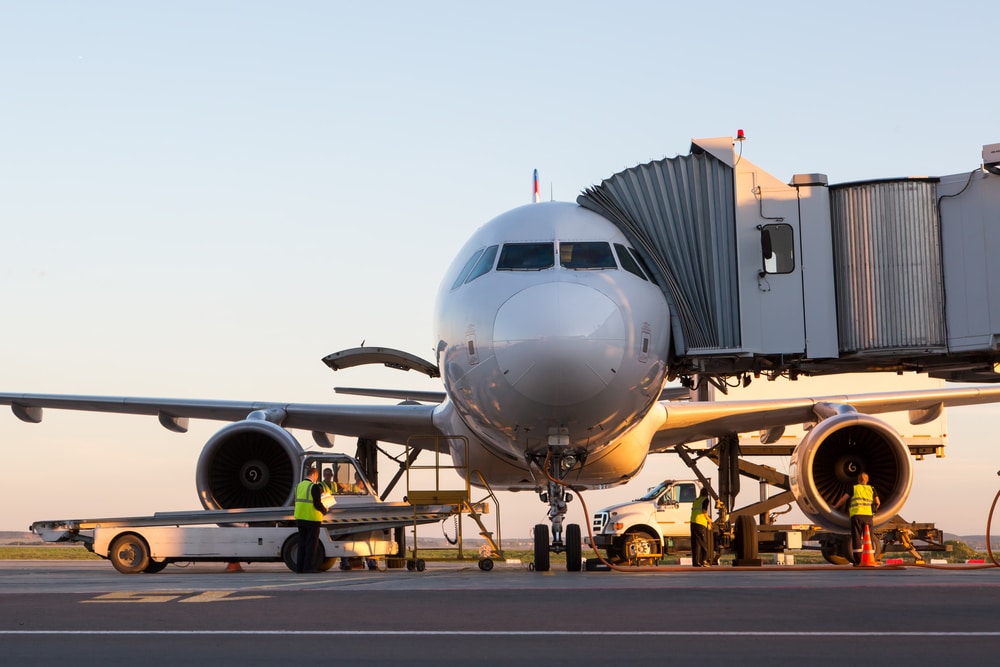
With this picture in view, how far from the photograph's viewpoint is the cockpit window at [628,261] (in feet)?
44.7

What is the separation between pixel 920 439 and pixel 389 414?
1671 cm

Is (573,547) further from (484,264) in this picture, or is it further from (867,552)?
(867,552)

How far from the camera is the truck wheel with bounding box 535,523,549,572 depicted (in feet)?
45.8

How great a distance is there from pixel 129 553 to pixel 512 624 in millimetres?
10165

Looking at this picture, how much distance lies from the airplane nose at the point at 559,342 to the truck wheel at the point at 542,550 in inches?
90.0

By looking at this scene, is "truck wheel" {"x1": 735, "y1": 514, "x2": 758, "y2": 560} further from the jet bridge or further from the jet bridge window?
the jet bridge window

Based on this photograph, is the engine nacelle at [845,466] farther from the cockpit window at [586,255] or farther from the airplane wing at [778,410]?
the cockpit window at [586,255]

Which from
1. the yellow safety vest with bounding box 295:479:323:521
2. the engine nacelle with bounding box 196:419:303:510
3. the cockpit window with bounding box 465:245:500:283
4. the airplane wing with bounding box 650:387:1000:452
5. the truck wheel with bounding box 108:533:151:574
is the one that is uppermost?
the cockpit window with bounding box 465:245:500:283

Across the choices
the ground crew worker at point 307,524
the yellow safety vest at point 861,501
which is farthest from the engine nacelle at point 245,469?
the yellow safety vest at point 861,501

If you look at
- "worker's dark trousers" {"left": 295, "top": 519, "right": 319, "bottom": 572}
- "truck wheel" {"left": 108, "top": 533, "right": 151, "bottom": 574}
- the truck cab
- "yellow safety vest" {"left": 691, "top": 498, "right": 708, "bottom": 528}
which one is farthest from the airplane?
the truck cab

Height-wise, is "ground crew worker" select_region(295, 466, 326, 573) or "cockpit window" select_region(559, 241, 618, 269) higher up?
"cockpit window" select_region(559, 241, 618, 269)

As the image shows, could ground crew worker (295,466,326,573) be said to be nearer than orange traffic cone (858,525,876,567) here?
Yes

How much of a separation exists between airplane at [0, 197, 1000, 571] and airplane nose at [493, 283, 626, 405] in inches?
0.6

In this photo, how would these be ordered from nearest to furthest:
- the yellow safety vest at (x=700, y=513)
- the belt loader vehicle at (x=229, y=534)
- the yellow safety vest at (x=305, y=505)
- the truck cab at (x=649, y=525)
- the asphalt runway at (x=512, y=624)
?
1. the asphalt runway at (x=512, y=624)
2. the yellow safety vest at (x=305, y=505)
3. the belt loader vehicle at (x=229, y=534)
4. the yellow safety vest at (x=700, y=513)
5. the truck cab at (x=649, y=525)
